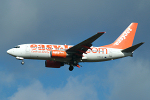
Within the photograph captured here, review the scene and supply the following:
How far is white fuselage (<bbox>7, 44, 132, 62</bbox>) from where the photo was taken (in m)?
48.2

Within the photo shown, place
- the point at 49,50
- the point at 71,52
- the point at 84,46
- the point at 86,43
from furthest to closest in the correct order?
the point at 71,52, the point at 49,50, the point at 84,46, the point at 86,43

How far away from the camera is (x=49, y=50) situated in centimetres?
4875

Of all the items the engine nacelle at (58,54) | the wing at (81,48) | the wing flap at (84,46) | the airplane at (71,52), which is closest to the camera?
the wing flap at (84,46)

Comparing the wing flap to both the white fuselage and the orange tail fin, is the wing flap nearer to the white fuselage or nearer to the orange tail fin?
the white fuselage

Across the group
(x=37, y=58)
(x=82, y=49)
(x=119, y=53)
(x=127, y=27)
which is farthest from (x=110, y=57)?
(x=37, y=58)

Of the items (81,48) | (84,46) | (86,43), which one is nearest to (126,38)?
(81,48)

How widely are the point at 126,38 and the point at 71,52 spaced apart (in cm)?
1407

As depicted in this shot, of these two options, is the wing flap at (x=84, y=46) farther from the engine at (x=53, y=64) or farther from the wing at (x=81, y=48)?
the engine at (x=53, y=64)

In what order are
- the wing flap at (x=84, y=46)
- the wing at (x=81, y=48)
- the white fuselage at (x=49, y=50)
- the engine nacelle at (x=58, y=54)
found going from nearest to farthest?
the wing flap at (x=84, y=46)
the wing at (x=81, y=48)
the engine nacelle at (x=58, y=54)
the white fuselage at (x=49, y=50)

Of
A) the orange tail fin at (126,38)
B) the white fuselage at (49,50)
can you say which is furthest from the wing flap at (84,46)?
the orange tail fin at (126,38)

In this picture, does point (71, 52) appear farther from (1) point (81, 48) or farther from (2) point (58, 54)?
(2) point (58, 54)

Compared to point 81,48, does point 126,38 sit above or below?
above

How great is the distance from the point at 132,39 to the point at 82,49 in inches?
544

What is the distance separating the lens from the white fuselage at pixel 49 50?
4825 cm
